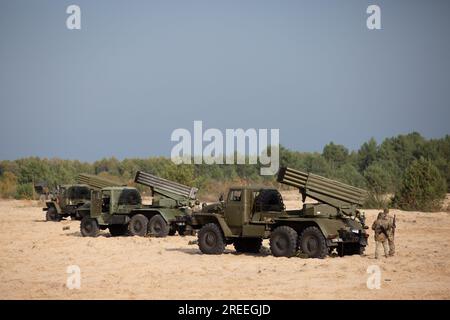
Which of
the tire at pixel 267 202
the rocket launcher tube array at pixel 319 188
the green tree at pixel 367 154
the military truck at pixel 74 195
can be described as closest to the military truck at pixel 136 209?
the tire at pixel 267 202

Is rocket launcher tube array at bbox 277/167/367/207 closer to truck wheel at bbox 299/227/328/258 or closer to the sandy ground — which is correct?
truck wheel at bbox 299/227/328/258

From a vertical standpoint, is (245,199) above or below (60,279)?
above

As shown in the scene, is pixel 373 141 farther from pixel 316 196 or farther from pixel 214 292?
pixel 214 292

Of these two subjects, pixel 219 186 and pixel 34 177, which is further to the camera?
pixel 34 177

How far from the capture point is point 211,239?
22.6 meters

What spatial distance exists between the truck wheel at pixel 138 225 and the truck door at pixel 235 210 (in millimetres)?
6985

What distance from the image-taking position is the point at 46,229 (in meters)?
33.8

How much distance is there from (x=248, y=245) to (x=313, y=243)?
3.00 m

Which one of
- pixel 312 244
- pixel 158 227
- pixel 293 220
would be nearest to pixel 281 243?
pixel 293 220

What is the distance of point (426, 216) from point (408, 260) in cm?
1683

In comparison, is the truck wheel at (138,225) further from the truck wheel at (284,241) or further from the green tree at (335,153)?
the green tree at (335,153)

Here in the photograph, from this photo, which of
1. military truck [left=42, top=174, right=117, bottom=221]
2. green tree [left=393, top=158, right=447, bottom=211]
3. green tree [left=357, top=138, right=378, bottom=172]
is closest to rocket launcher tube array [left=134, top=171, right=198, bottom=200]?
military truck [left=42, top=174, right=117, bottom=221]
